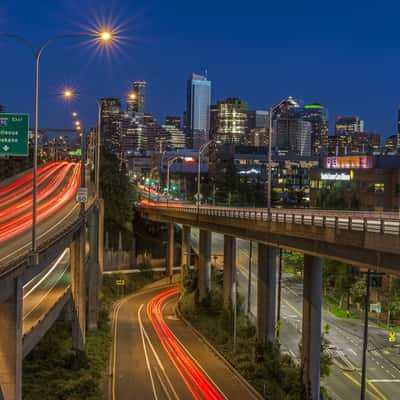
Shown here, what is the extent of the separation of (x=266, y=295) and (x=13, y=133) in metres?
22.1

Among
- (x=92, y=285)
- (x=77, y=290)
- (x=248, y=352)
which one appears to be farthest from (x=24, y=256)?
(x=92, y=285)

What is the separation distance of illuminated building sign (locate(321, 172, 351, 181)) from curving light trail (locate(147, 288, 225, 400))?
183 ft

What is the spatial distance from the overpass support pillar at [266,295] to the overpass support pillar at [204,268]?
19.0m

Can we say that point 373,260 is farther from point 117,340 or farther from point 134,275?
point 134,275

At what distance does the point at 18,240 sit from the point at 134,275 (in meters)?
51.9

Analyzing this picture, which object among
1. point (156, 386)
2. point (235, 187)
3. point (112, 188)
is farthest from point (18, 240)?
point (235, 187)

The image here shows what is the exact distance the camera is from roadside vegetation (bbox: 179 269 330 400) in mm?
35359

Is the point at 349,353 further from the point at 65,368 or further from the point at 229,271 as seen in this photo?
the point at 65,368

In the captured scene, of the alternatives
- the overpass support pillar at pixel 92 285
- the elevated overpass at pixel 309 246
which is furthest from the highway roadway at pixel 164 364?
the elevated overpass at pixel 309 246

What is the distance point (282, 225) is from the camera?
34.6 meters

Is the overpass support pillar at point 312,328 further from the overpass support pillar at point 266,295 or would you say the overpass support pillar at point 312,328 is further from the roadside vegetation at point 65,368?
the roadside vegetation at point 65,368

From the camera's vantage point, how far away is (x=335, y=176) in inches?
4387

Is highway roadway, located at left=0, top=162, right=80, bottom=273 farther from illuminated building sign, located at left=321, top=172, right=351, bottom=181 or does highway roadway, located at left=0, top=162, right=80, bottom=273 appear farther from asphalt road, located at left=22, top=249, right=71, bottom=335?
illuminated building sign, located at left=321, top=172, right=351, bottom=181

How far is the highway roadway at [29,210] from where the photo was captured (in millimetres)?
30844
